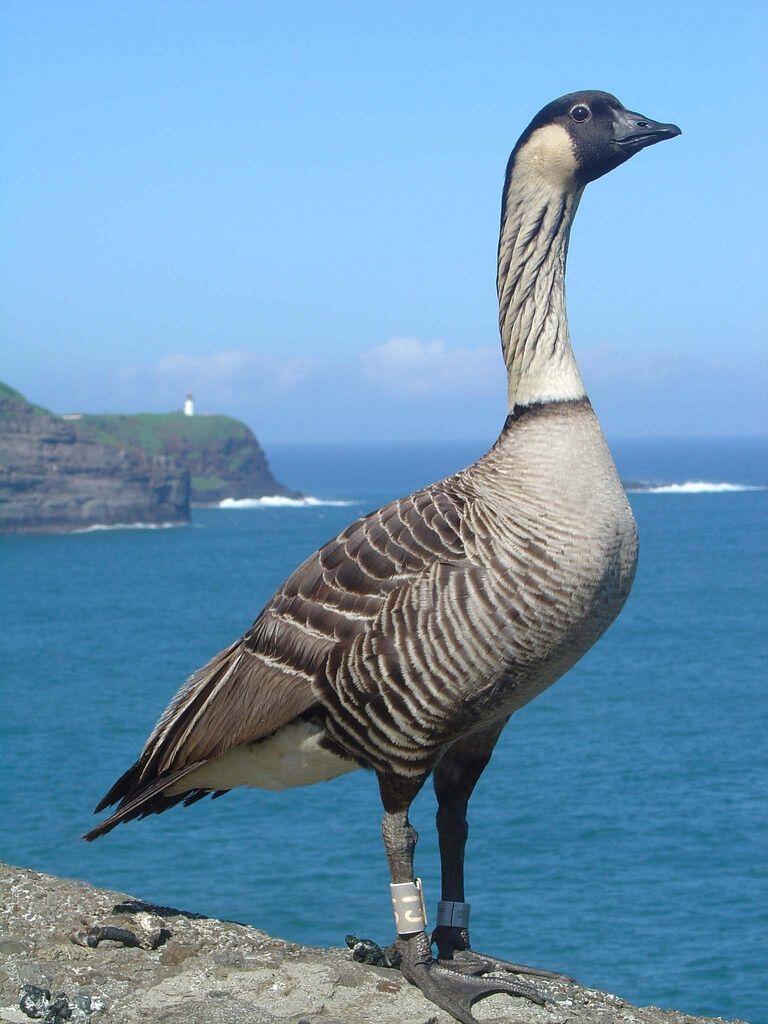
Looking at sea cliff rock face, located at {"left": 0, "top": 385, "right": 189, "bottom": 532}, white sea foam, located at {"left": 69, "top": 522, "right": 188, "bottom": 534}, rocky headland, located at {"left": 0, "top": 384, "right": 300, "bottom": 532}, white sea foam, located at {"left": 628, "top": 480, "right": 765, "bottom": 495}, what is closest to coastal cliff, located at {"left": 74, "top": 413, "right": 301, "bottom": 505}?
rocky headland, located at {"left": 0, "top": 384, "right": 300, "bottom": 532}

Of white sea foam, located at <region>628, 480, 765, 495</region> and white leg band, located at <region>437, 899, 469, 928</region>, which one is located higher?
white sea foam, located at <region>628, 480, 765, 495</region>

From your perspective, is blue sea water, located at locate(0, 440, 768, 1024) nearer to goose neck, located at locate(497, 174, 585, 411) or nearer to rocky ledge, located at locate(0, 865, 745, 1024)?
rocky ledge, located at locate(0, 865, 745, 1024)

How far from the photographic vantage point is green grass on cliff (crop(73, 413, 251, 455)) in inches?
6555

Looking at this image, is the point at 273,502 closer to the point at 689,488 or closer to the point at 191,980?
the point at 689,488

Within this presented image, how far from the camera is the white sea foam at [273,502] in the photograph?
568 feet

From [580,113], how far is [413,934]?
4.97 meters

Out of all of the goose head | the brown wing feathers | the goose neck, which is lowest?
the brown wing feathers

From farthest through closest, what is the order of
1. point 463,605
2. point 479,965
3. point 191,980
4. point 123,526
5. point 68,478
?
1. point 123,526
2. point 68,478
3. point 479,965
4. point 191,980
5. point 463,605

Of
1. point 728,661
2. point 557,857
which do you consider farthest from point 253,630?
point 728,661

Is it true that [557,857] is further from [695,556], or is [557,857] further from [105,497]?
[105,497]

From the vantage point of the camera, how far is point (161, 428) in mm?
177875

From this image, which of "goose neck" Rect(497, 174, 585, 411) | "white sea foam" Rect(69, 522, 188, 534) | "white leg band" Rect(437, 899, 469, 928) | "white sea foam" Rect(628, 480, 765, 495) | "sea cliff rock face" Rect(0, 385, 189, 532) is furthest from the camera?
"white sea foam" Rect(628, 480, 765, 495)

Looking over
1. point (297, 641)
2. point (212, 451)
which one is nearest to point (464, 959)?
point (297, 641)

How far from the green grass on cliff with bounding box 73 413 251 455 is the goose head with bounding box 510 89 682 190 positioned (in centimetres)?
15548
